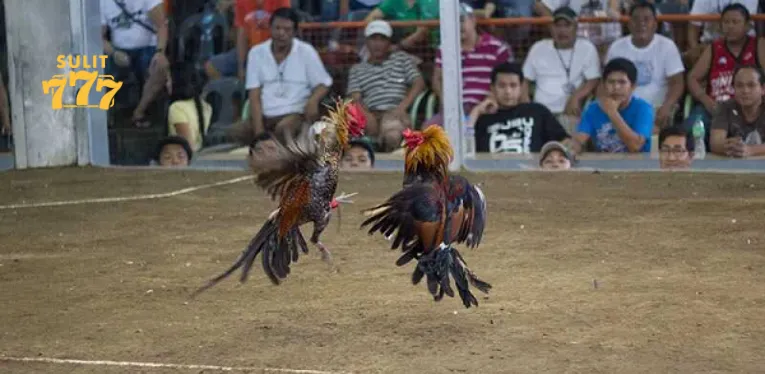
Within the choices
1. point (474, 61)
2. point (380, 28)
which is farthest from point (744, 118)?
point (380, 28)

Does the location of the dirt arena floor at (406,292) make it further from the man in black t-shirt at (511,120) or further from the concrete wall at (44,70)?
the concrete wall at (44,70)

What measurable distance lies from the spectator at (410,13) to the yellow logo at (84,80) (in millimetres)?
2787

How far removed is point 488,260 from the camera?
24.0 ft

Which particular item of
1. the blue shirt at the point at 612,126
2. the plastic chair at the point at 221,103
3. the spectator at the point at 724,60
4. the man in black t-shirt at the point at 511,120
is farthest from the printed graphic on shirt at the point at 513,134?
the plastic chair at the point at 221,103

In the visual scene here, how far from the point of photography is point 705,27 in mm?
10367

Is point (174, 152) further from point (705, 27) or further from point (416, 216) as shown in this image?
point (416, 216)

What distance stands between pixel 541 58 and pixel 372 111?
57.1 inches

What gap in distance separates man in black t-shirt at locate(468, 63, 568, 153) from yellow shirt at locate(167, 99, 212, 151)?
2.60 metres

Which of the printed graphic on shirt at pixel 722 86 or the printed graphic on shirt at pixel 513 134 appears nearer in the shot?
the printed graphic on shirt at pixel 722 86

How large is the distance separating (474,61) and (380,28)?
0.84 meters

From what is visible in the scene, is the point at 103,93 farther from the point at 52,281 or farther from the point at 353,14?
the point at 52,281

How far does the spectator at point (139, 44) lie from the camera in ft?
40.2

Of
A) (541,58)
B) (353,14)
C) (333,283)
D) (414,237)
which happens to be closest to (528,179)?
(541,58)

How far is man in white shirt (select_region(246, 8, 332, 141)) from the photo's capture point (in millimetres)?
11500
